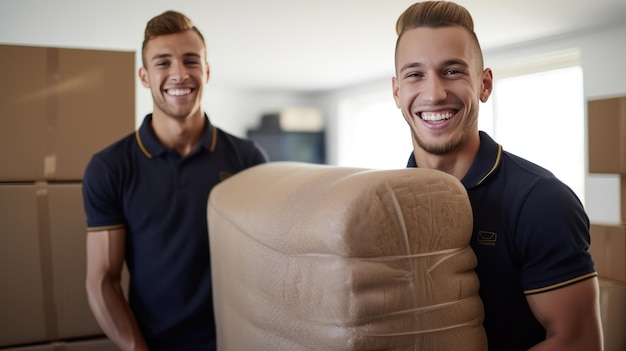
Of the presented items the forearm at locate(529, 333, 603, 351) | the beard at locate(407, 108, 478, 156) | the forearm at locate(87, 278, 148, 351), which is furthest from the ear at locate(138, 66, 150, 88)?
the forearm at locate(529, 333, 603, 351)

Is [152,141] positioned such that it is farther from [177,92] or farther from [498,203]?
[498,203]

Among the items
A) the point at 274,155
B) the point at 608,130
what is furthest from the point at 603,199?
the point at 274,155

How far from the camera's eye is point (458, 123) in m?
0.96

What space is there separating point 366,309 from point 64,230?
4.38ft

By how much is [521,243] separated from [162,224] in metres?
0.94

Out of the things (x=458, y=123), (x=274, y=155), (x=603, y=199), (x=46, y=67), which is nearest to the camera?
(x=458, y=123)

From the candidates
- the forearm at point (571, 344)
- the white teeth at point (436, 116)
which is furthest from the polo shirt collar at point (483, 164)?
the forearm at point (571, 344)

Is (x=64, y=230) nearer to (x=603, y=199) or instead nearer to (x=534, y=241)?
(x=534, y=241)

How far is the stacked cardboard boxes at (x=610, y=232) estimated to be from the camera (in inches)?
51.2

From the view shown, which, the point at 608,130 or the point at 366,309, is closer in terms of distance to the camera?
the point at 366,309

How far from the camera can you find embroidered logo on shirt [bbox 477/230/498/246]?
0.85 meters

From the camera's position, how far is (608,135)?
154cm

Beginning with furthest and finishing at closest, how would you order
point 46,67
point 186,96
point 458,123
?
point 46,67
point 186,96
point 458,123

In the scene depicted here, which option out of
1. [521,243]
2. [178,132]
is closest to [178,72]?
[178,132]
